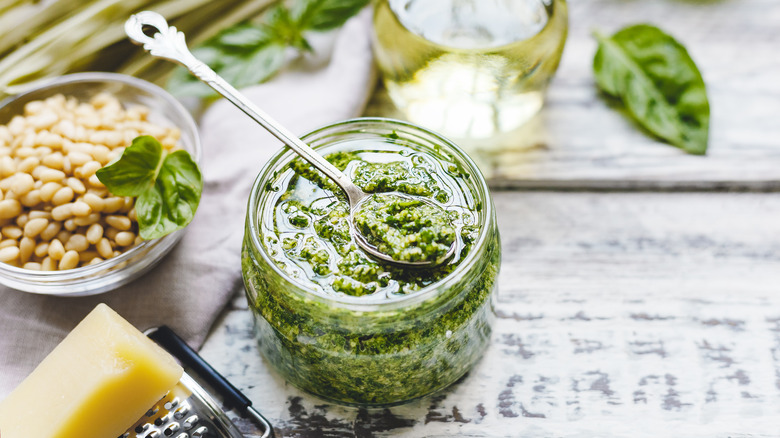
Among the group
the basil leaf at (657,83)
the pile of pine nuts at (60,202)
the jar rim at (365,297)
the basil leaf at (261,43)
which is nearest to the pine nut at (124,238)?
the pile of pine nuts at (60,202)

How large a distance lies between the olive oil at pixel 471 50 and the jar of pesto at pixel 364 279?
0.27 metres

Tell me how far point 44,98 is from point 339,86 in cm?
72

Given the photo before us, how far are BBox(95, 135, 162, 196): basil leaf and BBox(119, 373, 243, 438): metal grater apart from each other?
402mm

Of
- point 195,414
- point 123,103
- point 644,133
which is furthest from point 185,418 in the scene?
point 644,133

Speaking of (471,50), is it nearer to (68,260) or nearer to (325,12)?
(325,12)

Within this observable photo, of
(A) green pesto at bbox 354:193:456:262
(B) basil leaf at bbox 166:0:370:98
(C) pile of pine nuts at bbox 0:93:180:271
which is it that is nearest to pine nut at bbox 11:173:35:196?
(C) pile of pine nuts at bbox 0:93:180:271

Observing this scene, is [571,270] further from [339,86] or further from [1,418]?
[1,418]

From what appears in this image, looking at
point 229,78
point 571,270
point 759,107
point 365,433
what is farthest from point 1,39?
point 759,107

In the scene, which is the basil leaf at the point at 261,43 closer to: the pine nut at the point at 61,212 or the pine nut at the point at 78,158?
the pine nut at the point at 78,158

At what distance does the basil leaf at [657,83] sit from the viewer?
175 cm

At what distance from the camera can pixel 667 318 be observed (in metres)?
1.53

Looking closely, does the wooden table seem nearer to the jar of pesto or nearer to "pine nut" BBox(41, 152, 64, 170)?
the jar of pesto

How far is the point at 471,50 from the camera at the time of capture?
1.57 meters

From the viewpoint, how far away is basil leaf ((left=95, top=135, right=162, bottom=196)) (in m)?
1.34
